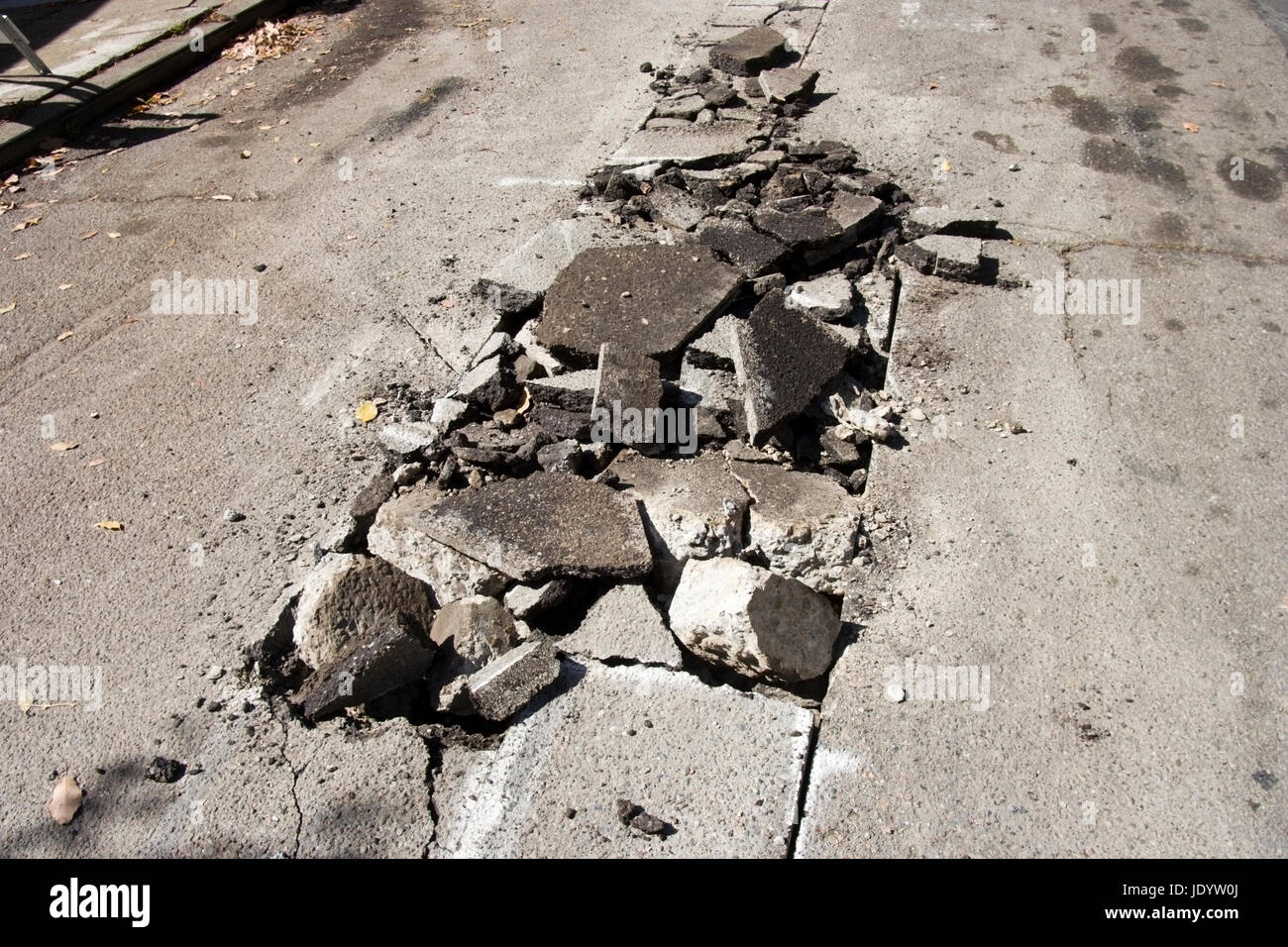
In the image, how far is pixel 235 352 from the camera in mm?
4852

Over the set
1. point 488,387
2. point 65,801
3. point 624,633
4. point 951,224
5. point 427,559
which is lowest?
point 65,801

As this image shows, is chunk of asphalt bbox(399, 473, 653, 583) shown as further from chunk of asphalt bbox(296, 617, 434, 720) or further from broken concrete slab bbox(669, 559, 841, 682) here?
chunk of asphalt bbox(296, 617, 434, 720)

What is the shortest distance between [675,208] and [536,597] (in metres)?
3.24

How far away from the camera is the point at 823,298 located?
4602mm

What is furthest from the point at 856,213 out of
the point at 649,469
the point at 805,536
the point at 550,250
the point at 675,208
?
the point at 805,536

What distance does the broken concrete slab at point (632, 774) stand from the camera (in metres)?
2.62

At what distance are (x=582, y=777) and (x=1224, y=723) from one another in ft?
6.81

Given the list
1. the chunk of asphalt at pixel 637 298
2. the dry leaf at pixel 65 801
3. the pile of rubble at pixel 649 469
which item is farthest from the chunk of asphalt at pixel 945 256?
the dry leaf at pixel 65 801

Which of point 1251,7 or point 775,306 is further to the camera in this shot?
point 1251,7

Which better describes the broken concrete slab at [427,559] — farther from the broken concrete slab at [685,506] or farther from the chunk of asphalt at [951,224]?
the chunk of asphalt at [951,224]

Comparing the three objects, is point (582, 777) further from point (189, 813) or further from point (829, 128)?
point (829, 128)

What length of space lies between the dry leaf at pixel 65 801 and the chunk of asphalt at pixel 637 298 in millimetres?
2671

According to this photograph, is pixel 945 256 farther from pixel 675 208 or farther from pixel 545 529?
pixel 545 529
